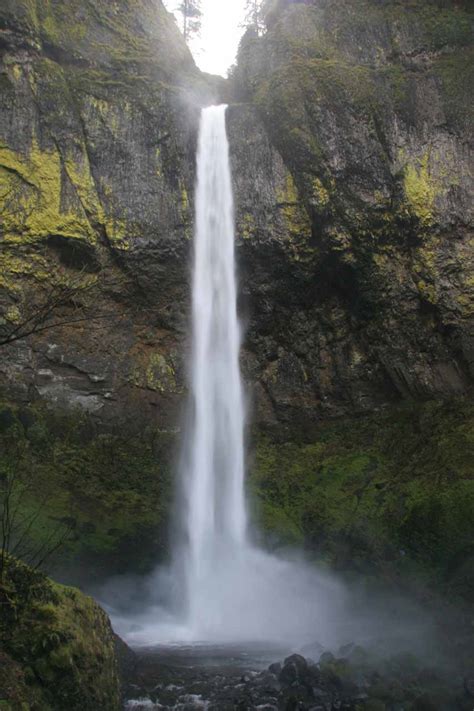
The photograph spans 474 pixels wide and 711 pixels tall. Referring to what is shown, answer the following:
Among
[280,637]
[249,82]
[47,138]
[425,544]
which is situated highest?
[249,82]

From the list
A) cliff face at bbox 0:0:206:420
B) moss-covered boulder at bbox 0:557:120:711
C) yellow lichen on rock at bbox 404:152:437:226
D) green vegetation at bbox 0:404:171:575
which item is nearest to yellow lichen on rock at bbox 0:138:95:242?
cliff face at bbox 0:0:206:420

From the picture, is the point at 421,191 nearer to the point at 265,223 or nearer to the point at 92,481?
the point at 265,223

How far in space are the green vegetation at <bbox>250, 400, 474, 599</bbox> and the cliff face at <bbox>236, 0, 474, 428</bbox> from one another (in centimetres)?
110

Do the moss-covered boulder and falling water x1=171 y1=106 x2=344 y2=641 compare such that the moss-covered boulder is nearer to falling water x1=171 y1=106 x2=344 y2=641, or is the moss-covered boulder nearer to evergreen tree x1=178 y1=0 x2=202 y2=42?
falling water x1=171 y1=106 x2=344 y2=641

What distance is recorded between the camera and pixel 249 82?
22.4 metres

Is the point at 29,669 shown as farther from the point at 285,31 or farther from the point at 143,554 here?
the point at 285,31

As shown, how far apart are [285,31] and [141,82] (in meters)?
6.05

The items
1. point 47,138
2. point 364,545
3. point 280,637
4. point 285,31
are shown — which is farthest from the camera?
point 285,31

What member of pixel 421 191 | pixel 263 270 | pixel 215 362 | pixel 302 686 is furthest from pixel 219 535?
pixel 421 191

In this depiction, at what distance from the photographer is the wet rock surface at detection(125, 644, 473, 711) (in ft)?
28.6

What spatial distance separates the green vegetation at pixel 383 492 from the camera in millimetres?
14984

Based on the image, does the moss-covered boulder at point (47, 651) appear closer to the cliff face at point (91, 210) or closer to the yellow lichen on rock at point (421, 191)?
the cliff face at point (91, 210)

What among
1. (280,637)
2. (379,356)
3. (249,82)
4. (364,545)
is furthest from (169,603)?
(249,82)

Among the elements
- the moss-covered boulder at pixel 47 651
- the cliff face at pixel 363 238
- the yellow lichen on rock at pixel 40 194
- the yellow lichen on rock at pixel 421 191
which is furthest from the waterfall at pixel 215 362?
the moss-covered boulder at pixel 47 651
